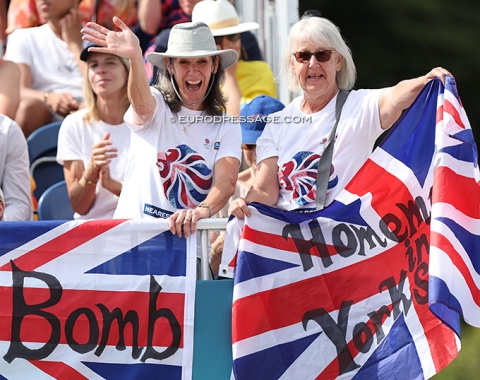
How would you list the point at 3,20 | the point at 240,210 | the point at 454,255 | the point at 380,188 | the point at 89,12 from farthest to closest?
the point at 3,20
the point at 89,12
the point at 380,188
the point at 240,210
the point at 454,255

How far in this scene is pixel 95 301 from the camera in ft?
20.6

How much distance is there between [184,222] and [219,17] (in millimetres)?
2395

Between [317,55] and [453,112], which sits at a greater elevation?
[317,55]

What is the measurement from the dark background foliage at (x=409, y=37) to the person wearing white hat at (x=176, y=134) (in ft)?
20.9

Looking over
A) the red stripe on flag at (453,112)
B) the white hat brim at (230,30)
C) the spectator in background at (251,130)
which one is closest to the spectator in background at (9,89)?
the white hat brim at (230,30)

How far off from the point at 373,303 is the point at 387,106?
2.94ft

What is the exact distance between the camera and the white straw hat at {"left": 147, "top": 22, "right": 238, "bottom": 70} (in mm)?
6754

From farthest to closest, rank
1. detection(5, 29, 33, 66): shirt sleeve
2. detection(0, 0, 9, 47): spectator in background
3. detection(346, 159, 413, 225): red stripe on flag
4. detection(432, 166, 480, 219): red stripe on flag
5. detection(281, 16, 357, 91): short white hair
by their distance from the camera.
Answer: detection(0, 0, 9, 47): spectator in background < detection(5, 29, 33, 66): shirt sleeve < detection(281, 16, 357, 91): short white hair < detection(346, 159, 413, 225): red stripe on flag < detection(432, 166, 480, 219): red stripe on flag

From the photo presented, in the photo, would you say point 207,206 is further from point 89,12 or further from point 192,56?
point 89,12

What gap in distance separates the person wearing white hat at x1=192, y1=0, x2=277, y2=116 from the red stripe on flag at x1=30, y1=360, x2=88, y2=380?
2.13m

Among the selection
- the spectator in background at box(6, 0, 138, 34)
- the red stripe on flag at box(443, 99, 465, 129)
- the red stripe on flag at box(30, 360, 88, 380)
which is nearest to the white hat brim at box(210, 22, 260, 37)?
the spectator in background at box(6, 0, 138, 34)

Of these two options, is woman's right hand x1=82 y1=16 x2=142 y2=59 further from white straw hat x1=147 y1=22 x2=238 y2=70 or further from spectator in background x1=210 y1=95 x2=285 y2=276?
spectator in background x1=210 y1=95 x2=285 y2=276

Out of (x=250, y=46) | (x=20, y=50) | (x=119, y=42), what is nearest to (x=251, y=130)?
(x=119, y=42)

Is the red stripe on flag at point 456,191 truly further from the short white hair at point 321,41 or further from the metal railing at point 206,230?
the metal railing at point 206,230
